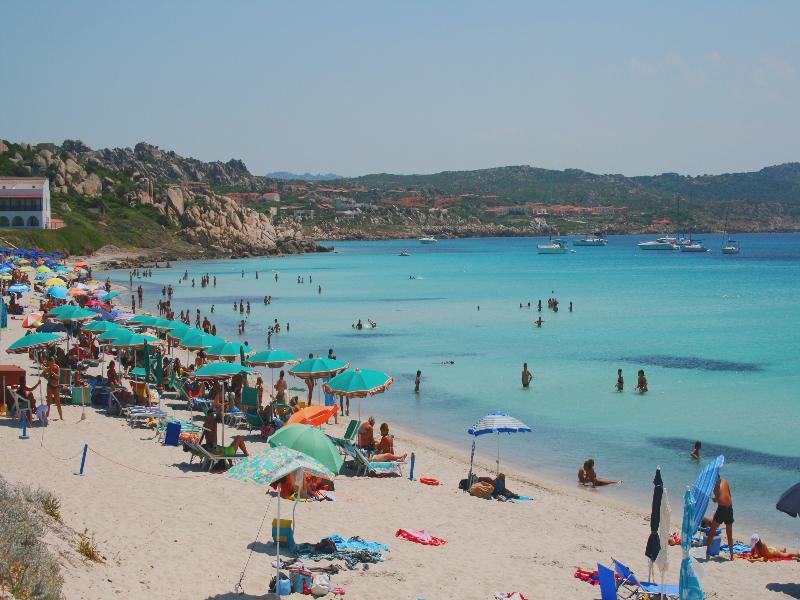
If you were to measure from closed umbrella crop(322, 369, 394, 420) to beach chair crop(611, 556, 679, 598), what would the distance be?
7661 millimetres

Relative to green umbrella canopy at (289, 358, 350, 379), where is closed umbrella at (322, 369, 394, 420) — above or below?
above

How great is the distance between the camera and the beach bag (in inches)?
373

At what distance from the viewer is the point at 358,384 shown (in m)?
17.6

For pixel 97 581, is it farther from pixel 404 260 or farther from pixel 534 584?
pixel 404 260

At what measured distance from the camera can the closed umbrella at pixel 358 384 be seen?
17.5 meters

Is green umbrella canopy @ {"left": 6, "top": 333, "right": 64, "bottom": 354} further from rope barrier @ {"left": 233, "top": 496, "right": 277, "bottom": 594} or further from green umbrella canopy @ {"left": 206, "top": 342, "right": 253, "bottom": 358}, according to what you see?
rope barrier @ {"left": 233, "top": 496, "right": 277, "bottom": 594}

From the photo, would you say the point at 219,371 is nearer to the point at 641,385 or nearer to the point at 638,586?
the point at 638,586

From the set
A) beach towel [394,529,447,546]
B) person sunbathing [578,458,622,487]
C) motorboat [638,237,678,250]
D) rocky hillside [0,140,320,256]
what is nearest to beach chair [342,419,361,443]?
person sunbathing [578,458,622,487]

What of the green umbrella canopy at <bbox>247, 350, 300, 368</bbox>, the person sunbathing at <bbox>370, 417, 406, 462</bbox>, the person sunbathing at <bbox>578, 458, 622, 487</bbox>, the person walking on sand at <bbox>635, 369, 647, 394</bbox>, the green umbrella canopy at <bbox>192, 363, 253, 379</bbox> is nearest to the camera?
the person sunbathing at <bbox>370, 417, 406, 462</bbox>

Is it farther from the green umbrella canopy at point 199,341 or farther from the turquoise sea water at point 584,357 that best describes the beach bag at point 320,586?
the green umbrella canopy at point 199,341

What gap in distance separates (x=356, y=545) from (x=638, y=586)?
372 cm

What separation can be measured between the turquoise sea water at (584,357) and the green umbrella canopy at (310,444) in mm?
8062

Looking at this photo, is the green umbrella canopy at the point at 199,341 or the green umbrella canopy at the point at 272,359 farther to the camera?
the green umbrella canopy at the point at 199,341

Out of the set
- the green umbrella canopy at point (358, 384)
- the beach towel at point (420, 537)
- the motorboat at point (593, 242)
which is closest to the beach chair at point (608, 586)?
the beach towel at point (420, 537)
